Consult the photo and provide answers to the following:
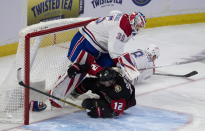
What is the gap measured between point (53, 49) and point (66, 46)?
0.67 ft

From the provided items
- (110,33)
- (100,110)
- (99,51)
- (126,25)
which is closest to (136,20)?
(126,25)

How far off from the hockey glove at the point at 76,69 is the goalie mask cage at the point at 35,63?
0.24 metres

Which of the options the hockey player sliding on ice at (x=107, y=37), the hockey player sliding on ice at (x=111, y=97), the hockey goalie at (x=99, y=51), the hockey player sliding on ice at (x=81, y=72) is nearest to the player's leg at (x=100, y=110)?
the hockey player sliding on ice at (x=111, y=97)

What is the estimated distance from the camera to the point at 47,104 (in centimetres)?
438

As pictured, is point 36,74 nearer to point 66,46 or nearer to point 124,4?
point 66,46

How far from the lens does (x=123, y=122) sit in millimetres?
3992

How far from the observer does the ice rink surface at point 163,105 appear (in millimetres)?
3889

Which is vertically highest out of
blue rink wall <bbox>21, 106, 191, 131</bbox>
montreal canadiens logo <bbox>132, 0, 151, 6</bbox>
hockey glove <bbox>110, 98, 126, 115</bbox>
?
montreal canadiens logo <bbox>132, 0, 151, 6</bbox>

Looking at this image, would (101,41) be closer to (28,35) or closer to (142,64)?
(28,35)

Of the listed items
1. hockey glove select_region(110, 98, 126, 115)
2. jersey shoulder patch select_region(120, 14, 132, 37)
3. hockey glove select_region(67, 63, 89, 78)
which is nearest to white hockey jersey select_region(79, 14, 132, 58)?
jersey shoulder patch select_region(120, 14, 132, 37)

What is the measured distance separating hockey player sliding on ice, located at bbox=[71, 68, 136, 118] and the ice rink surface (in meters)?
0.07

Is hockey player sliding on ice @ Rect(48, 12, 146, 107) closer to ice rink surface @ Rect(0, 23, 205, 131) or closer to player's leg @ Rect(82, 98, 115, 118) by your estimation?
player's leg @ Rect(82, 98, 115, 118)

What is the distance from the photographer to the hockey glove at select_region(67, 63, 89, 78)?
4.02 meters

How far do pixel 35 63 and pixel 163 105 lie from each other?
3.79ft
